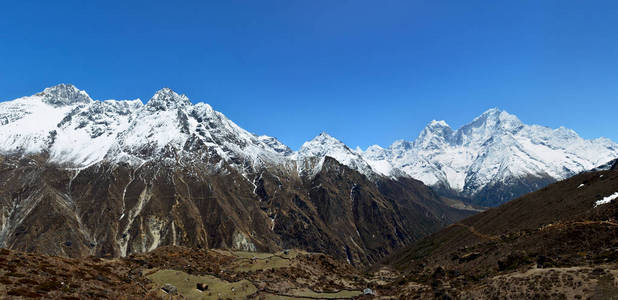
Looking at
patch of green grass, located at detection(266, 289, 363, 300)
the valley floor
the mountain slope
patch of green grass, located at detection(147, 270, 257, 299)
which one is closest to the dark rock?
the valley floor

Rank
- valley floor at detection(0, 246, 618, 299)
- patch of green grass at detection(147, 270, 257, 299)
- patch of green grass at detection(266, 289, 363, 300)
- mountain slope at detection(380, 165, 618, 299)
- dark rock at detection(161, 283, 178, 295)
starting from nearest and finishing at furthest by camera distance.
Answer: valley floor at detection(0, 246, 618, 299) → mountain slope at detection(380, 165, 618, 299) → dark rock at detection(161, 283, 178, 295) → patch of green grass at detection(147, 270, 257, 299) → patch of green grass at detection(266, 289, 363, 300)

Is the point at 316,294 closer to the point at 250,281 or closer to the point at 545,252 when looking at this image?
the point at 250,281

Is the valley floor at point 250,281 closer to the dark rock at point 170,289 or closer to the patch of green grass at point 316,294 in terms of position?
the dark rock at point 170,289

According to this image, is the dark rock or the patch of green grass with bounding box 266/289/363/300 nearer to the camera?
the dark rock

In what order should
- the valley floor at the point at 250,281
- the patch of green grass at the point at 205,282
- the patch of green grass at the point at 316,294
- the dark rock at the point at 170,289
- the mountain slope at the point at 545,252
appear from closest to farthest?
the valley floor at the point at 250,281 < the mountain slope at the point at 545,252 < the dark rock at the point at 170,289 < the patch of green grass at the point at 205,282 < the patch of green grass at the point at 316,294

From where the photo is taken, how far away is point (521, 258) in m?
71.8

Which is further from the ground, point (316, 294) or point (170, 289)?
point (170, 289)

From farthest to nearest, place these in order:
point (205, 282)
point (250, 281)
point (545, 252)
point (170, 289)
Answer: point (250, 281)
point (545, 252)
point (205, 282)
point (170, 289)

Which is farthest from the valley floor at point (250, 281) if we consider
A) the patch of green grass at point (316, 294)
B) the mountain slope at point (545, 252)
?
the mountain slope at point (545, 252)

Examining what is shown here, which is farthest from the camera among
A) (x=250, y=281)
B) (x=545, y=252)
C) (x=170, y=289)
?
(x=250, y=281)

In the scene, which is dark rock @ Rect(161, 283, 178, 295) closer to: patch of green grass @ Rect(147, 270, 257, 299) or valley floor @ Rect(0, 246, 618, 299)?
valley floor @ Rect(0, 246, 618, 299)

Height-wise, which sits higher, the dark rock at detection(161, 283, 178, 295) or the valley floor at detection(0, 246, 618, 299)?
the valley floor at detection(0, 246, 618, 299)

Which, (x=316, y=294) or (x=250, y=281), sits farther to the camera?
(x=250, y=281)

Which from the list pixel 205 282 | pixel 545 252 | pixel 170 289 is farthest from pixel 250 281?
pixel 545 252
